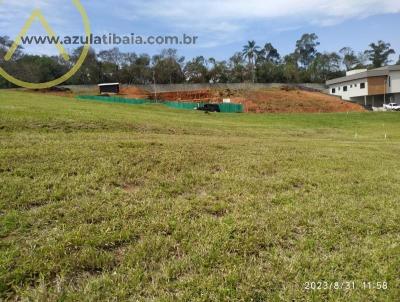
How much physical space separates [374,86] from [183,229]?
189ft

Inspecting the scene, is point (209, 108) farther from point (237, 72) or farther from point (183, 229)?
point (237, 72)

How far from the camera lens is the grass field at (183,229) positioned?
103 inches

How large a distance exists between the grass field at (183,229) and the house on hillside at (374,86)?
52774mm

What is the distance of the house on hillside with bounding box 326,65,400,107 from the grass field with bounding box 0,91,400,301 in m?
52.8

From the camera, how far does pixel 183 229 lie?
138 inches

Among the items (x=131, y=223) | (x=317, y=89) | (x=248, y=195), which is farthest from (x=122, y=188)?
(x=317, y=89)

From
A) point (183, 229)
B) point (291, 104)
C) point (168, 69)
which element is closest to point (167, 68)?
point (168, 69)

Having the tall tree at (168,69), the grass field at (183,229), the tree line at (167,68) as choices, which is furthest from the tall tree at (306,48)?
the grass field at (183,229)

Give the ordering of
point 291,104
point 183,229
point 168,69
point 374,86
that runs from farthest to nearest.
A: point 168,69, point 374,86, point 291,104, point 183,229


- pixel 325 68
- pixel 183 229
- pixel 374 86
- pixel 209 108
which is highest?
pixel 325 68

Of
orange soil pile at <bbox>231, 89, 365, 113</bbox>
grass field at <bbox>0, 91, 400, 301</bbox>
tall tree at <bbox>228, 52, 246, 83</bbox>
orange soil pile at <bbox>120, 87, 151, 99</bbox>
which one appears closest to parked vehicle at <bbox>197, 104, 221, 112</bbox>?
orange soil pile at <bbox>231, 89, 365, 113</bbox>

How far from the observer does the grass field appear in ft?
8.59

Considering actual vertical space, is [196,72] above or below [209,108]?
above

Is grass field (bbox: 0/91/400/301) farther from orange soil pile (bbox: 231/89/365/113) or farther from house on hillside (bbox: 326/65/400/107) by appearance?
house on hillside (bbox: 326/65/400/107)
